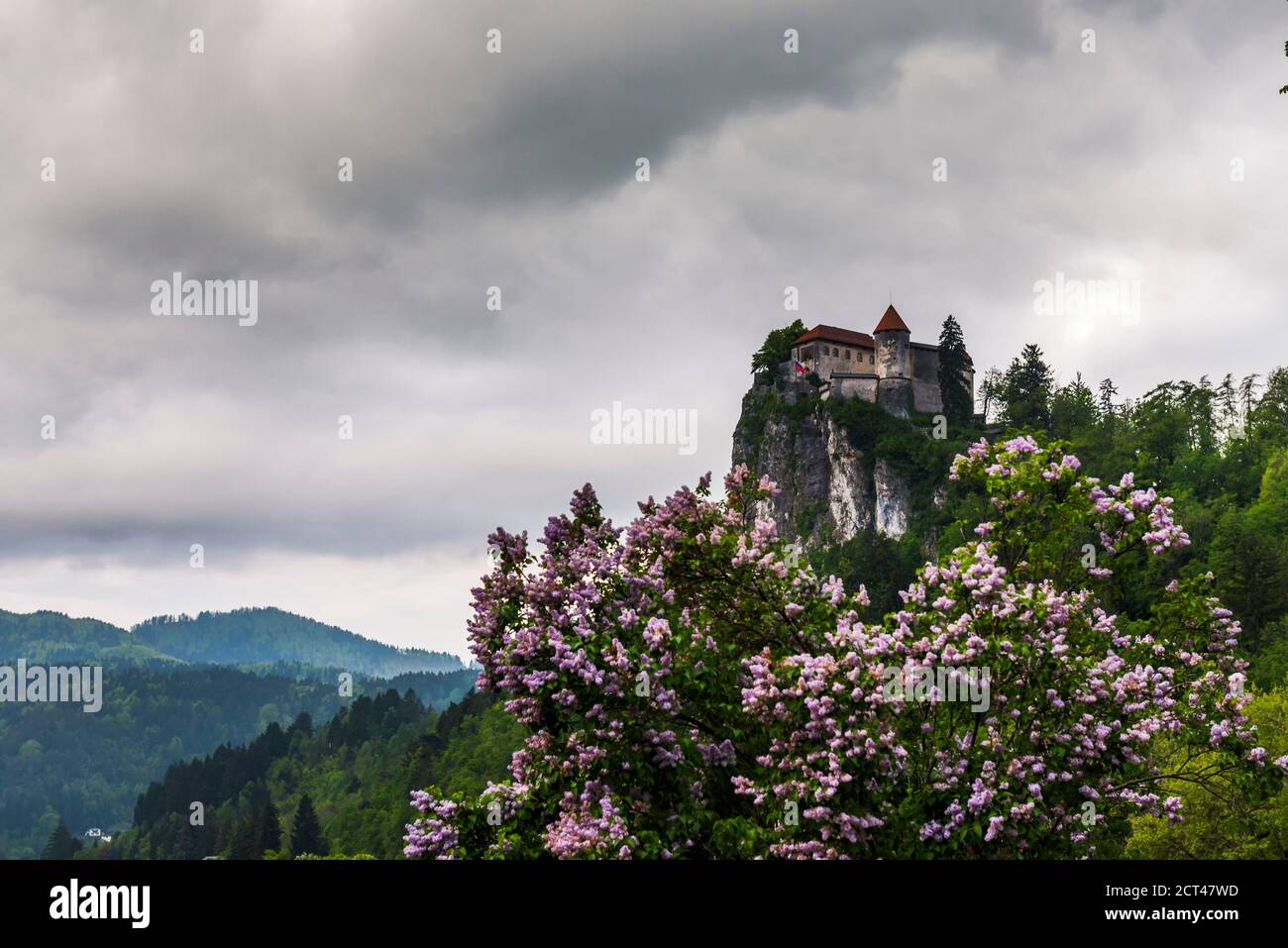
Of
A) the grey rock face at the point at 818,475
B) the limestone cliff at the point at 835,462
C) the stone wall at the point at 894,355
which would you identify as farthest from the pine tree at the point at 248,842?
the stone wall at the point at 894,355

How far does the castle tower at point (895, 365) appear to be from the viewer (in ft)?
531

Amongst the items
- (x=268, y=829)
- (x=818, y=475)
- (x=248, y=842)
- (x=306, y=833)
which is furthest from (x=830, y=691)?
(x=818, y=475)

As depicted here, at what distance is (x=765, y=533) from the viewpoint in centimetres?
1762

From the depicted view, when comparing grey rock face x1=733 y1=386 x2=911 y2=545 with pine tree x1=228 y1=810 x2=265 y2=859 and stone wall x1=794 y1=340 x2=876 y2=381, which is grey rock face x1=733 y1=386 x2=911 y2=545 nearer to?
stone wall x1=794 y1=340 x2=876 y2=381

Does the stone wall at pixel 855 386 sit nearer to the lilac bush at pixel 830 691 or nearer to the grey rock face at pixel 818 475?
the grey rock face at pixel 818 475

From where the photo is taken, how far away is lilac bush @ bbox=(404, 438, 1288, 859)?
14.0 metres

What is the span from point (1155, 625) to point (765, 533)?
6.29 meters

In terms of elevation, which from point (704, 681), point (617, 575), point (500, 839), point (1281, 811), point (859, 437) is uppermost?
point (859, 437)

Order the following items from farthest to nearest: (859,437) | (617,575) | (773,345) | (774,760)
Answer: (773,345), (859,437), (617,575), (774,760)

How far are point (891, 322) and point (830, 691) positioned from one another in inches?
6048

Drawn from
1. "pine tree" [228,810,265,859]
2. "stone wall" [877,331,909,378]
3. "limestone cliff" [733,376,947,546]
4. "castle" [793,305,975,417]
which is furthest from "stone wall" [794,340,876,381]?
"pine tree" [228,810,265,859]

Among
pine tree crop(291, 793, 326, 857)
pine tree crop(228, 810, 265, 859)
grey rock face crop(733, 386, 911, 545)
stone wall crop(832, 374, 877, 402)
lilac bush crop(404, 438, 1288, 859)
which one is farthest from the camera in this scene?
stone wall crop(832, 374, 877, 402)
